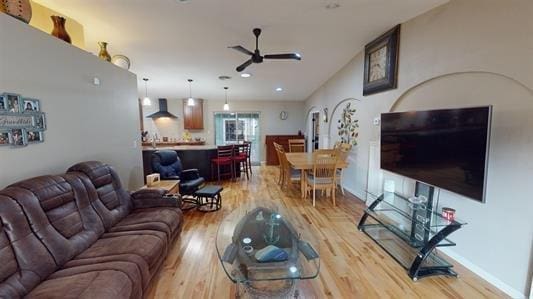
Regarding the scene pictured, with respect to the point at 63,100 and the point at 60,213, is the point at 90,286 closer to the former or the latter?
the point at 60,213

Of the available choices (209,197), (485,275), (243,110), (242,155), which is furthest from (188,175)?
(243,110)

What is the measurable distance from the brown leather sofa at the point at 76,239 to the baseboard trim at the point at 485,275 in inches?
120

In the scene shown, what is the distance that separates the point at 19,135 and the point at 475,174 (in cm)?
378

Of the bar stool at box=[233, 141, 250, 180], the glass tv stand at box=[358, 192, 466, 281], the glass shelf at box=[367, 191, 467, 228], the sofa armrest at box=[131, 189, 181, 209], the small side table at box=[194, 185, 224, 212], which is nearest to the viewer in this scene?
the glass tv stand at box=[358, 192, 466, 281]

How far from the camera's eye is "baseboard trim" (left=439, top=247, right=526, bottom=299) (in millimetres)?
2061

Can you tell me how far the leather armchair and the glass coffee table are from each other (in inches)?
67.3

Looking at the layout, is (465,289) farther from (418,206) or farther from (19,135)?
(19,135)

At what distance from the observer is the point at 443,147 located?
2.38m

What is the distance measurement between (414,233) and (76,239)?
3.31 metres

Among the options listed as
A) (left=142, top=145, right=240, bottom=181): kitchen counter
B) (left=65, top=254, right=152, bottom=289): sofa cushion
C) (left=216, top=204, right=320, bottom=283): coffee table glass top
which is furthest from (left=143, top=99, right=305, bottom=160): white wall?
(left=65, top=254, right=152, bottom=289): sofa cushion

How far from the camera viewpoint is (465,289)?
2168 mm

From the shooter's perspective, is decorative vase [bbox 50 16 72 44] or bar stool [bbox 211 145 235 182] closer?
decorative vase [bbox 50 16 72 44]

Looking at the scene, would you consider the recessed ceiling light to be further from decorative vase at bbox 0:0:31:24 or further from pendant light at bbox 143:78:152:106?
pendant light at bbox 143:78:152:106

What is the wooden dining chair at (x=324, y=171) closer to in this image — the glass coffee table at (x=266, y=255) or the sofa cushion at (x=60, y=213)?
the glass coffee table at (x=266, y=255)
